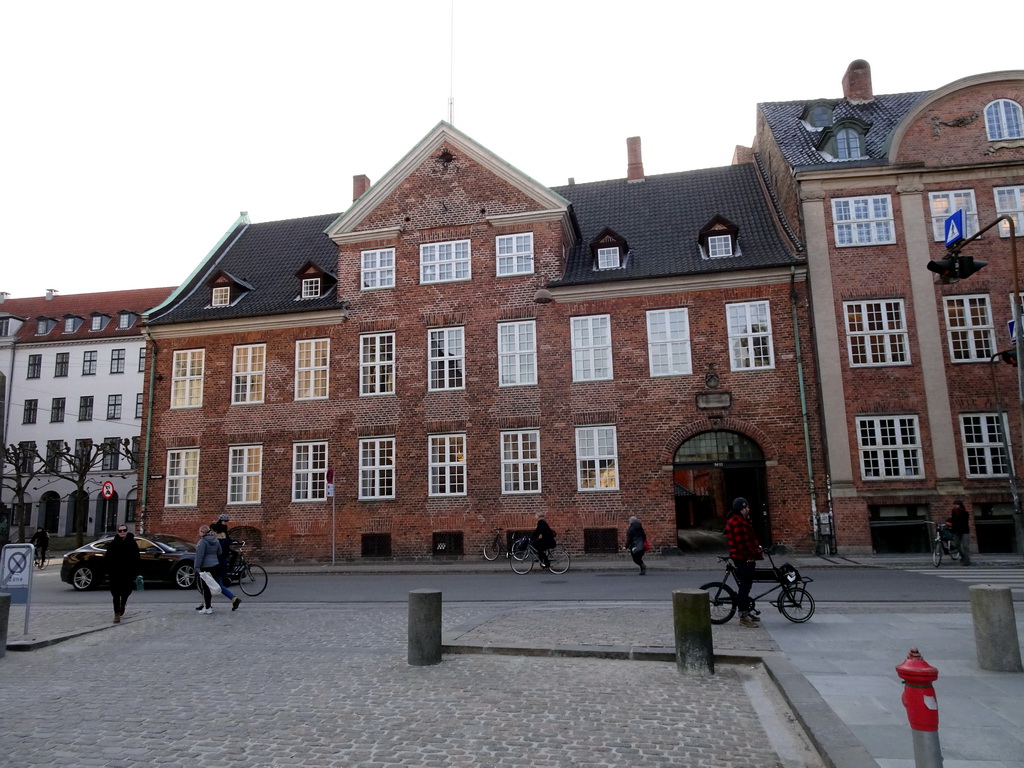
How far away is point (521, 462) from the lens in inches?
963

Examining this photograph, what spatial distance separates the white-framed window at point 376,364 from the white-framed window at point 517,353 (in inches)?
162

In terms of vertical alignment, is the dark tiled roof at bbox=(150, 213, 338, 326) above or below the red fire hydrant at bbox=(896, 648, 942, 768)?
above

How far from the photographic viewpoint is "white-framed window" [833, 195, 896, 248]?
23.5 m

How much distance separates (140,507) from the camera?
2789 cm

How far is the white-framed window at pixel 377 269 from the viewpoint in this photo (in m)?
26.9

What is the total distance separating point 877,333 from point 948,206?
482cm

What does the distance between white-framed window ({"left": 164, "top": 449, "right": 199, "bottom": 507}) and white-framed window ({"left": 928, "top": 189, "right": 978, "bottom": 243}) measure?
1058 inches

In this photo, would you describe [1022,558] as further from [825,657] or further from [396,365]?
[396,365]

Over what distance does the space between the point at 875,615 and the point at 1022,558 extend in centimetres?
1156

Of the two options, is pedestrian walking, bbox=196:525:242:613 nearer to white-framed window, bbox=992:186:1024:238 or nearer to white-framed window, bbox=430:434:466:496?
white-framed window, bbox=430:434:466:496

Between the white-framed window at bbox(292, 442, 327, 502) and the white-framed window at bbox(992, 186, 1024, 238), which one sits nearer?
the white-framed window at bbox(992, 186, 1024, 238)

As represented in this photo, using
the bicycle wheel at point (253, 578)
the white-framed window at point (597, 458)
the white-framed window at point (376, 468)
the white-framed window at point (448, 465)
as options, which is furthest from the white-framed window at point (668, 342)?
the bicycle wheel at point (253, 578)

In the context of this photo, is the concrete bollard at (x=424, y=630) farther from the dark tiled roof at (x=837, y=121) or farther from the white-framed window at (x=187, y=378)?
the white-framed window at (x=187, y=378)

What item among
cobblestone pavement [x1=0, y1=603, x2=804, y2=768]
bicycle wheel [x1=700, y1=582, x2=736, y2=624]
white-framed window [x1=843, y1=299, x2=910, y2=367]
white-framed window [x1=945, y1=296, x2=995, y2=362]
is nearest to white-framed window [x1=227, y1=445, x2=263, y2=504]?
cobblestone pavement [x1=0, y1=603, x2=804, y2=768]
